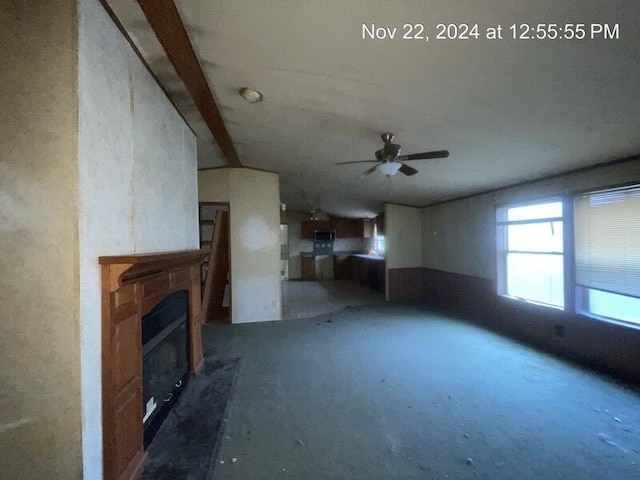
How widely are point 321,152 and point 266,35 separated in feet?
6.90

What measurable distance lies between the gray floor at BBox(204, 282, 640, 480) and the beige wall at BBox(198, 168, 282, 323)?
1085mm

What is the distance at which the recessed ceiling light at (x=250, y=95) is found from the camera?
2.35 meters

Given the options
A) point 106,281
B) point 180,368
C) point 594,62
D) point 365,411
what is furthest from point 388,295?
point 106,281

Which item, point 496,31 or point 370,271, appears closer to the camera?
point 496,31

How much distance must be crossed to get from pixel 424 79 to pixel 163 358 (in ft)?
9.96

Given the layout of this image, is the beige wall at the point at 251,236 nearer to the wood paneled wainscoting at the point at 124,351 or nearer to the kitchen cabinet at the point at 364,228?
the wood paneled wainscoting at the point at 124,351

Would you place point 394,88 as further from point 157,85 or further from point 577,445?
point 577,445

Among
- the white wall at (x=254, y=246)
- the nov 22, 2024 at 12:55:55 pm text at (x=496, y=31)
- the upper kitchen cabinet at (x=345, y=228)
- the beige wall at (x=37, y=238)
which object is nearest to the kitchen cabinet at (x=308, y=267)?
the upper kitchen cabinet at (x=345, y=228)

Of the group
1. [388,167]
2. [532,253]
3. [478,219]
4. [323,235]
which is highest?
[388,167]

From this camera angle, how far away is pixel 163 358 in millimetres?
2393

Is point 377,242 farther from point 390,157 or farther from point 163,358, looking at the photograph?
point 163,358

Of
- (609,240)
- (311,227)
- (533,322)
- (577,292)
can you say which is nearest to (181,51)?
(609,240)

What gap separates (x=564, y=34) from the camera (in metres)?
1.46

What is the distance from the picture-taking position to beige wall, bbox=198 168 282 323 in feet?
16.0
